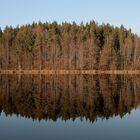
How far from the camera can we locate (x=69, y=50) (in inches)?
5074

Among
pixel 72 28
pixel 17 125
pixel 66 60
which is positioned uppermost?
pixel 72 28

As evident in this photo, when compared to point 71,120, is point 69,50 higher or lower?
higher

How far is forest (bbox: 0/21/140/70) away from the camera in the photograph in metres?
125

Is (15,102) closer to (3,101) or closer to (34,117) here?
(3,101)

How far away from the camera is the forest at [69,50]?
125m

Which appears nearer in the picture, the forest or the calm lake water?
the calm lake water

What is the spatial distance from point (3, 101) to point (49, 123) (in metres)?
14.1

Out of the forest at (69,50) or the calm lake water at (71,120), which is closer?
the calm lake water at (71,120)

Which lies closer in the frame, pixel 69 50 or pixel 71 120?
pixel 71 120

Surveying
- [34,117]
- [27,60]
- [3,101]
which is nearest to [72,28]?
[27,60]

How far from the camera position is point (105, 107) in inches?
1308

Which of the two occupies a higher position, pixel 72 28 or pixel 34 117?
pixel 72 28

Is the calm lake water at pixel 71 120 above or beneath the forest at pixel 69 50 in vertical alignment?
beneath

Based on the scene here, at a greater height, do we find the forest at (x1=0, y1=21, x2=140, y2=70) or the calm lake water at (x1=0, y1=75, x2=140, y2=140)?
the forest at (x1=0, y1=21, x2=140, y2=70)
